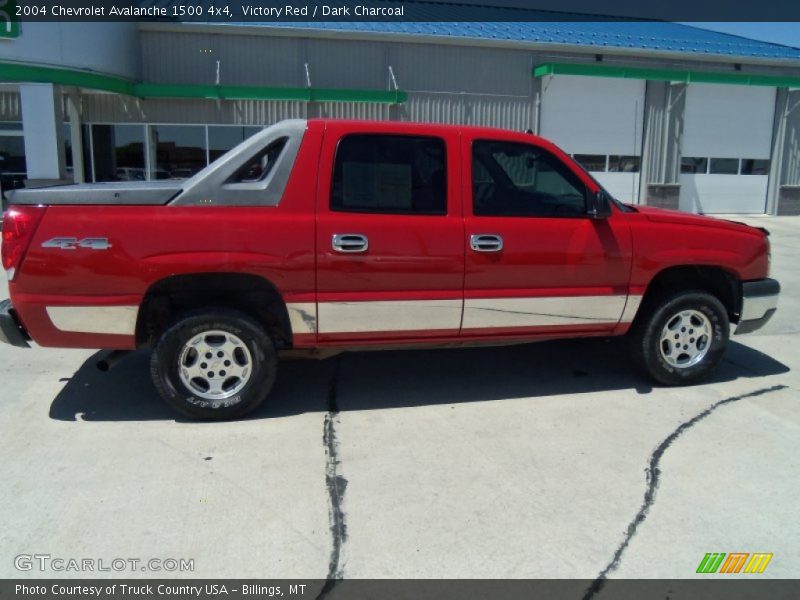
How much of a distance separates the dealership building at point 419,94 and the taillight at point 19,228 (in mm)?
12989

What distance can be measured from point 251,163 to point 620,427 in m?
2.99

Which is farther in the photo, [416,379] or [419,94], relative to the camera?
[419,94]

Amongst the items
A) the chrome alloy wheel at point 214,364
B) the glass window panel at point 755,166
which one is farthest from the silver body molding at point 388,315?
the glass window panel at point 755,166

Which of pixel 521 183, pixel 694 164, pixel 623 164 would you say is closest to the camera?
pixel 521 183

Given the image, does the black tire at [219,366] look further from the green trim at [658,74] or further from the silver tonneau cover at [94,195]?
the green trim at [658,74]

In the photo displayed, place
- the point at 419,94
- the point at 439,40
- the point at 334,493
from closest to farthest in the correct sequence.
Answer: the point at 334,493
the point at 439,40
the point at 419,94

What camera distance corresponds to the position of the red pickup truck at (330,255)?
4.07 meters

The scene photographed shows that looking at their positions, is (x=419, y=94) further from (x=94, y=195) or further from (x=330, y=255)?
(x=94, y=195)

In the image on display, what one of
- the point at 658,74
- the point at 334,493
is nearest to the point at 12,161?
the point at 334,493

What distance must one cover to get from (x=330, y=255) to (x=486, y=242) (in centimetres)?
106

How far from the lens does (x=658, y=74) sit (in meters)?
19.7

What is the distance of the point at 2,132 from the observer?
17.1 meters
